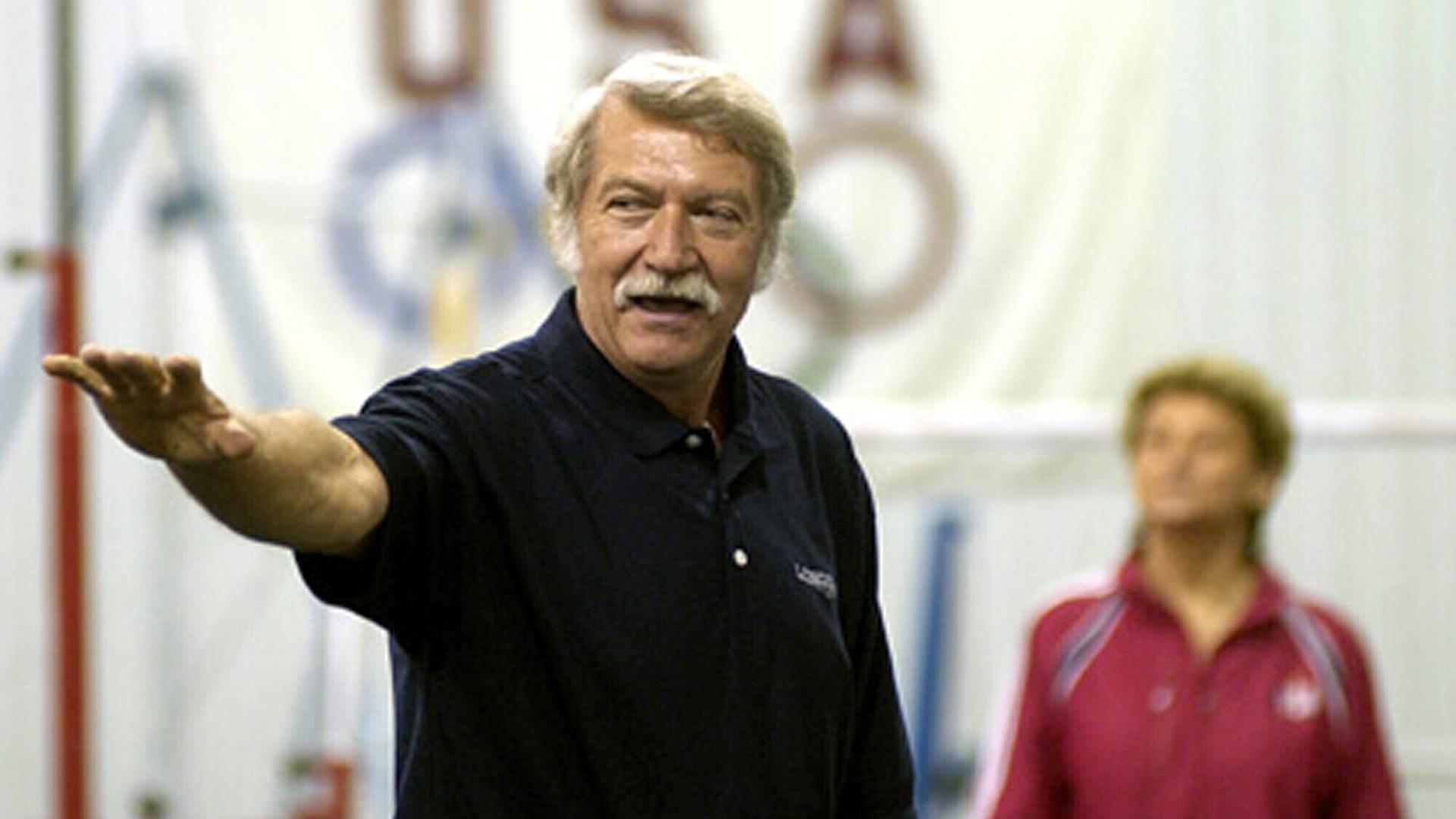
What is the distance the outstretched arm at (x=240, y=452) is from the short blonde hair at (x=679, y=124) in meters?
0.41

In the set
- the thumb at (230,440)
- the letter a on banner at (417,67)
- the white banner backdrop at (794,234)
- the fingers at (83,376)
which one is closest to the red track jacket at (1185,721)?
the white banner backdrop at (794,234)

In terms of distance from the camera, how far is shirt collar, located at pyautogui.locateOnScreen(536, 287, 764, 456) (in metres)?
2.30

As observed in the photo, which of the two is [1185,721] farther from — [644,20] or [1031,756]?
[644,20]

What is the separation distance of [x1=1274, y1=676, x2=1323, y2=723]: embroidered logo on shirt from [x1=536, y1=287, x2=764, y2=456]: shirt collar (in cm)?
153

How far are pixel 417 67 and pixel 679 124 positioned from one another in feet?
11.3

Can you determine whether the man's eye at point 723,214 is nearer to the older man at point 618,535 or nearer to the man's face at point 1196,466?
the older man at point 618,535

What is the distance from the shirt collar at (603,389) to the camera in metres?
2.30

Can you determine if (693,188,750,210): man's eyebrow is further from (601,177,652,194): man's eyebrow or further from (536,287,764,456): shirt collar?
(536,287,764,456): shirt collar

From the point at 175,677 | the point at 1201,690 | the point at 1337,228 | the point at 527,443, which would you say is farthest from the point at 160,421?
the point at 1337,228

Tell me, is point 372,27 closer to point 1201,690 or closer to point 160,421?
point 1201,690

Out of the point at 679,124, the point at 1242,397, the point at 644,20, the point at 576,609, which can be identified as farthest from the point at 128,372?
the point at 644,20

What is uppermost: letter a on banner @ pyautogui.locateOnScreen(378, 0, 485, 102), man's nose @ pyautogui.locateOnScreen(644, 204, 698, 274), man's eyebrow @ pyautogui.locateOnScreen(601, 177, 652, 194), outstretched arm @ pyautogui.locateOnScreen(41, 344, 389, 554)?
letter a on banner @ pyautogui.locateOnScreen(378, 0, 485, 102)

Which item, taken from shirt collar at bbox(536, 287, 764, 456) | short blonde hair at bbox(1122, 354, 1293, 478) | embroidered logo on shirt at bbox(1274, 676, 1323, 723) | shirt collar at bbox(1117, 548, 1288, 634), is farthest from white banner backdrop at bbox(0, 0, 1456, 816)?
shirt collar at bbox(536, 287, 764, 456)

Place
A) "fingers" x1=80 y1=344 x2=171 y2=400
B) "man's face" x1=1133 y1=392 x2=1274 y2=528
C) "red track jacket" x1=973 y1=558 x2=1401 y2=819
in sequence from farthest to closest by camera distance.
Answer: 1. "man's face" x1=1133 y1=392 x2=1274 y2=528
2. "red track jacket" x1=973 y1=558 x2=1401 y2=819
3. "fingers" x1=80 y1=344 x2=171 y2=400
